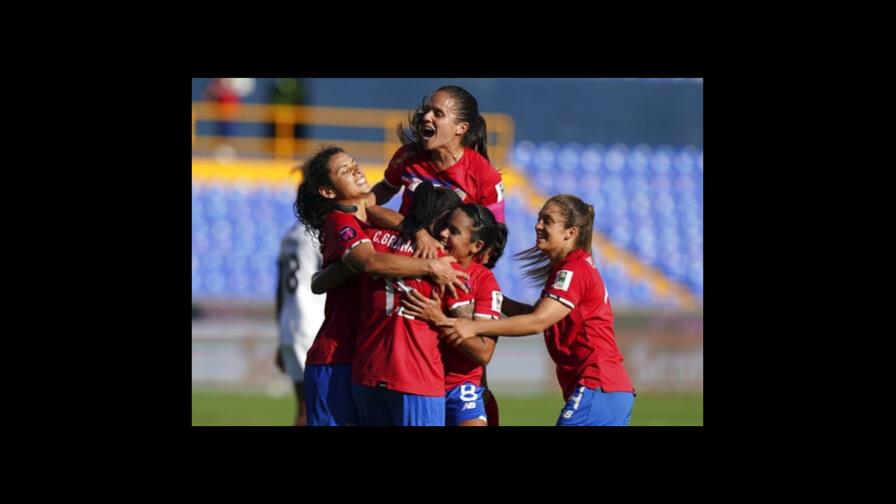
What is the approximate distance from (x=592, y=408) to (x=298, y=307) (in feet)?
12.6

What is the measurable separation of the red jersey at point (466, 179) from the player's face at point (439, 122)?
0.48 feet

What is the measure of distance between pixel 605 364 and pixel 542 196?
17.3 m

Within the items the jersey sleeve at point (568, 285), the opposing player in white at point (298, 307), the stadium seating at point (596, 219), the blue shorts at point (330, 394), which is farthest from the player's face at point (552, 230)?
the stadium seating at point (596, 219)

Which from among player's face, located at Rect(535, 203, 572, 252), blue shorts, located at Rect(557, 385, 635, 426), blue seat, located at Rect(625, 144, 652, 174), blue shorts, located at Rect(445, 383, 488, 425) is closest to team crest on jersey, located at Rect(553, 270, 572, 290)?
player's face, located at Rect(535, 203, 572, 252)

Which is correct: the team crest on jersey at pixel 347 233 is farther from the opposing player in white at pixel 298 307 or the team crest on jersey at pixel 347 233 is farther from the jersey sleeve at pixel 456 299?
the opposing player in white at pixel 298 307

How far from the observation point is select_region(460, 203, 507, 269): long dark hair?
565 centimetres

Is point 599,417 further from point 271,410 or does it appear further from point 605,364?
point 271,410

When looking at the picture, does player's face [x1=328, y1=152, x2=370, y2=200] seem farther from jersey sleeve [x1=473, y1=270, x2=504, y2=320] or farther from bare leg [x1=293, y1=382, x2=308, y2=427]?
bare leg [x1=293, y1=382, x2=308, y2=427]

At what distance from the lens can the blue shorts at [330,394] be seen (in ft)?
19.8

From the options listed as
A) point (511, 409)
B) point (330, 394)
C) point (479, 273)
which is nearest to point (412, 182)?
point (479, 273)

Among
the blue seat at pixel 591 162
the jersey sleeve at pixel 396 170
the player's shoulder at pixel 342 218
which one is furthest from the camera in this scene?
the blue seat at pixel 591 162

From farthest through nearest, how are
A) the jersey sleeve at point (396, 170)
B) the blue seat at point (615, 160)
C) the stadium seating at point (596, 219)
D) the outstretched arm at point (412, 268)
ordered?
the blue seat at point (615, 160) < the stadium seating at point (596, 219) < the jersey sleeve at point (396, 170) < the outstretched arm at point (412, 268)

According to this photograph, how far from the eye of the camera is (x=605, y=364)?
19.9 ft

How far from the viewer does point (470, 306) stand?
559cm
